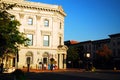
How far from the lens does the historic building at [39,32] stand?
57500 mm

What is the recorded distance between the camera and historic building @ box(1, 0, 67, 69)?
5750cm

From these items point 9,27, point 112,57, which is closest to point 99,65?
point 112,57

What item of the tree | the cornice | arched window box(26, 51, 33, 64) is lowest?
arched window box(26, 51, 33, 64)

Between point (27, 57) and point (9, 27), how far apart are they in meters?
23.3

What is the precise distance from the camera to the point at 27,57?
189 ft

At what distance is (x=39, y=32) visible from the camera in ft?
196

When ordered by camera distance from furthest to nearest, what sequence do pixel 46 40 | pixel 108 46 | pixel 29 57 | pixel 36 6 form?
pixel 108 46
pixel 46 40
pixel 36 6
pixel 29 57

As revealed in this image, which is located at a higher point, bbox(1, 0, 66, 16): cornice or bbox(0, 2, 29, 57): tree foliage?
bbox(1, 0, 66, 16): cornice

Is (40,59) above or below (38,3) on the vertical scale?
below

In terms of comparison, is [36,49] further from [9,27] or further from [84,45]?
[84,45]

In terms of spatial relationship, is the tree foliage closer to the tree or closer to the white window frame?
the tree

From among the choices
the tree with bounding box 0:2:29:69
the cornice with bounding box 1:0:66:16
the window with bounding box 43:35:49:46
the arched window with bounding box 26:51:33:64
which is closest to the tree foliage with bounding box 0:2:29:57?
the tree with bounding box 0:2:29:69

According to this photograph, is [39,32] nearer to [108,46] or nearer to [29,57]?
[29,57]

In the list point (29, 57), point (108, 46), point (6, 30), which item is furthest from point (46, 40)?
point (108, 46)
